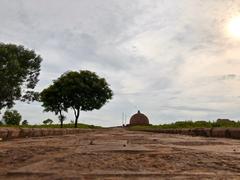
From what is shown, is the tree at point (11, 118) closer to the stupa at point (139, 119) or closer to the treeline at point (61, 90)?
the treeline at point (61, 90)

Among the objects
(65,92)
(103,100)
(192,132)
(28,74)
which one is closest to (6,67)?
(28,74)

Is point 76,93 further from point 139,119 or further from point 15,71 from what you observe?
point 139,119

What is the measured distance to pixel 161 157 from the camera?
3.53 metres

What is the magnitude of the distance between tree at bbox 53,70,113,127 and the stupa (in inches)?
753

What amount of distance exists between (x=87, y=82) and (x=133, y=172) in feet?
119

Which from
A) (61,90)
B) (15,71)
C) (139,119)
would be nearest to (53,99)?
(61,90)

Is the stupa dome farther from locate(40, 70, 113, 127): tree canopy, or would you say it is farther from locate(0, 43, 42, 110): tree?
locate(0, 43, 42, 110): tree

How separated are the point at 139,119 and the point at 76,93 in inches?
898

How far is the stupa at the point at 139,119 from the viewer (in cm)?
5809

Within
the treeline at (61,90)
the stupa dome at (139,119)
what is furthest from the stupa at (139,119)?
the treeline at (61,90)

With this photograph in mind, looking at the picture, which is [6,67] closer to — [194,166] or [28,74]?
[28,74]

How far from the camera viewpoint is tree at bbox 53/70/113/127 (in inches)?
1487

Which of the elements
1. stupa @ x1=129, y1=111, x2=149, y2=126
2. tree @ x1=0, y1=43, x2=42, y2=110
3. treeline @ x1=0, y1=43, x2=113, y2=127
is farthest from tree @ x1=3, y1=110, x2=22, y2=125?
stupa @ x1=129, y1=111, x2=149, y2=126

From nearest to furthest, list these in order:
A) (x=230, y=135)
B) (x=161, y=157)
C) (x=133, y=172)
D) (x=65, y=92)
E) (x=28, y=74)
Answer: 1. (x=133, y=172)
2. (x=161, y=157)
3. (x=230, y=135)
4. (x=28, y=74)
5. (x=65, y=92)
